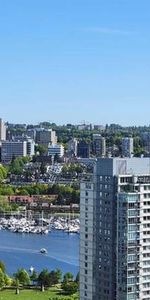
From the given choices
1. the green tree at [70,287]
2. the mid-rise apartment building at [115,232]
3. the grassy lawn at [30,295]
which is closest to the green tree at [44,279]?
the grassy lawn at [30,295]

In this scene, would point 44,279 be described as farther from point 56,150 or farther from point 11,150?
point 56,150

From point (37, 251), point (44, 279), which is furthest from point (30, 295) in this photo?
point (37, 251)

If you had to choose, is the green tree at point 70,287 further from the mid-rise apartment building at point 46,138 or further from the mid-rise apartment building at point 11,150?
the mid-rise apartment building at point 46,138

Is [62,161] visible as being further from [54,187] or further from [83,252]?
[83,252]

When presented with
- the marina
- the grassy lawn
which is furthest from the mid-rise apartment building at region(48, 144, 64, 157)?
the grassy lawn

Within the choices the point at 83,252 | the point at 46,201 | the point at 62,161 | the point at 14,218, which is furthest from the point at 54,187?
the point at 83,252
